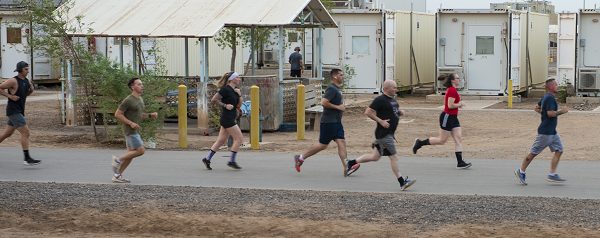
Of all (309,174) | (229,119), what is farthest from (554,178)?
(229,119)

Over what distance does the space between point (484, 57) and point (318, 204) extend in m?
20.9

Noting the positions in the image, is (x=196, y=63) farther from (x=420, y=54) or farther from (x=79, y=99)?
(x=79, y=99)

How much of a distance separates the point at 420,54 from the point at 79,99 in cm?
1749

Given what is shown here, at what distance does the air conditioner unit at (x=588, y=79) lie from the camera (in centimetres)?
3066

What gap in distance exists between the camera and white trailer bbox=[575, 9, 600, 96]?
99.4ft

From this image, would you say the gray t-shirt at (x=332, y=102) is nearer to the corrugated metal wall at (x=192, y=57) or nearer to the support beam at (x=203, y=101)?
the support beam at (x=203, y=101)

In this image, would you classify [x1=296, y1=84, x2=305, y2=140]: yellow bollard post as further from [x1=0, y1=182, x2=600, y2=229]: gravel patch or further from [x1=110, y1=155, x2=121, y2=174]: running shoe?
[x1=0, y1=182, x2=600, y2=229]: gravel patch

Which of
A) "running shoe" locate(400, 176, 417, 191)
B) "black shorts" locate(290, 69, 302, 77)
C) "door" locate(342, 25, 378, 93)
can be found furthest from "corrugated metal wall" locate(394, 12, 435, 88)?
"running shoe" locate(400, 176, 417, 191)

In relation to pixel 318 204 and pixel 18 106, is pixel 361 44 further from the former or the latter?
pixel 318 204

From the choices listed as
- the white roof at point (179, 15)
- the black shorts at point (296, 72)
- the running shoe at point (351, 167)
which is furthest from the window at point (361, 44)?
the running shoe at point (351, 167)

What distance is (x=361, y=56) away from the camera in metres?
32.7

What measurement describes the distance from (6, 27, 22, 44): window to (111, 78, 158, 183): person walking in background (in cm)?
2348

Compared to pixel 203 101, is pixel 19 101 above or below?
above

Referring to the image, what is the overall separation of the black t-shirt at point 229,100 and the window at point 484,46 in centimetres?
1742
